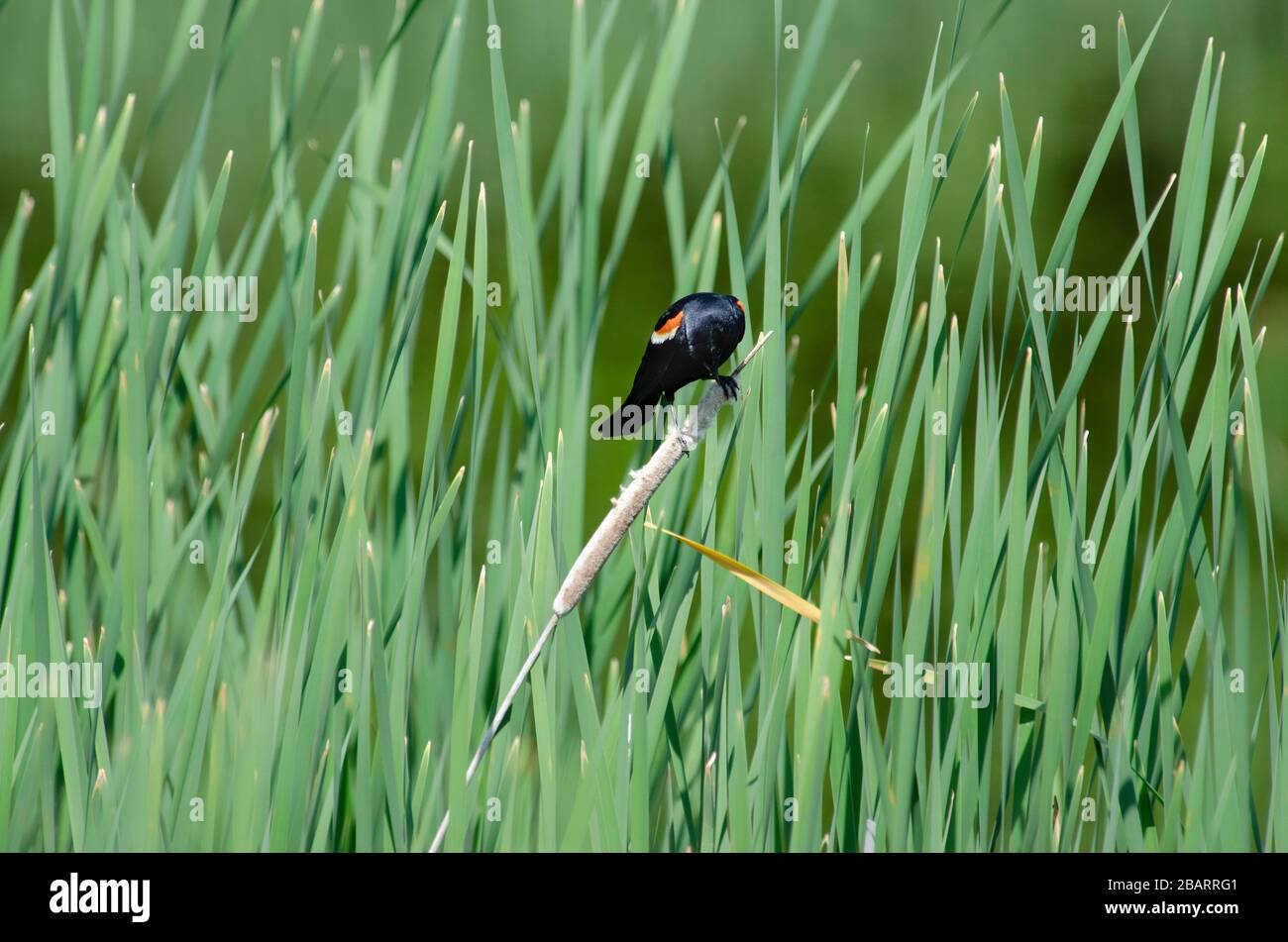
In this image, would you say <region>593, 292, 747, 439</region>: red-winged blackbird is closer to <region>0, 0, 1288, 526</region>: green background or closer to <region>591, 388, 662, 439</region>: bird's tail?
<region>591, 388, 662, 439</region>: bird's tail

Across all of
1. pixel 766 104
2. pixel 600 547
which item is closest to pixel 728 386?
pixel 600 547

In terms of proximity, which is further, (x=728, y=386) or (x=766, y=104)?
(x=766, y=104)

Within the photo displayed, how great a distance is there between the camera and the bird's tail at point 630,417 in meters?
1.27

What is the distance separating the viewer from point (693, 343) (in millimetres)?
1209

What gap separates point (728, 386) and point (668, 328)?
112mm

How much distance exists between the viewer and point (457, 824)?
104 cm

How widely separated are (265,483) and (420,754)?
1.98ft

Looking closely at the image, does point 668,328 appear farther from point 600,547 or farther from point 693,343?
point 600,547

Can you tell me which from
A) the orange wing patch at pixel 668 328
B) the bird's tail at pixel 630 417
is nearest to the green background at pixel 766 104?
the bird's tail at pixel 630 417

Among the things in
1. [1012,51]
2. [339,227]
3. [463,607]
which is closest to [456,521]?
[463,607]

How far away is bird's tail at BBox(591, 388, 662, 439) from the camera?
1.27m

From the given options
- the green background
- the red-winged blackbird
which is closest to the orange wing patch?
the red-winged blackbird

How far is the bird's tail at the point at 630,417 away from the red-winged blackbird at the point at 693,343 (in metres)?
0.01

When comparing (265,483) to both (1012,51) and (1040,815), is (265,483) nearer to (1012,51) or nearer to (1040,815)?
(1040,815)
